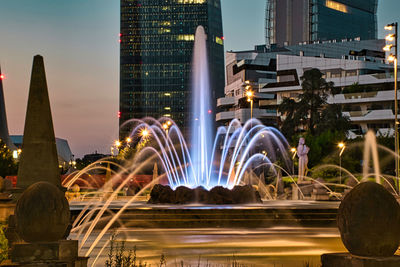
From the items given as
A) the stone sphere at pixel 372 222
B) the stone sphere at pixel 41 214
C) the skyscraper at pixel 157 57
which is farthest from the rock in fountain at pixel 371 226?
the skyscraper at pixel 157 57

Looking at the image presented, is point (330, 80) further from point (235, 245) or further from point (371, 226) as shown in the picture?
point (371, 226)

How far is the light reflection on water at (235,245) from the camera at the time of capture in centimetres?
1075

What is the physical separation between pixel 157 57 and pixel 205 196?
169m

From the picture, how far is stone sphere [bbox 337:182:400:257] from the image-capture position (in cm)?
556

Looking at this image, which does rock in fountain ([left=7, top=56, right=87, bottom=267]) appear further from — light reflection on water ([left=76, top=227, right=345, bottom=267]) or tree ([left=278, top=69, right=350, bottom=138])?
tree ([left=278, top=69, right=350, bottom=138])

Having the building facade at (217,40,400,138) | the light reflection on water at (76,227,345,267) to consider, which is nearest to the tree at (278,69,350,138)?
the building facade at (217,40,400,138)

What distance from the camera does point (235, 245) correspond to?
13.0m

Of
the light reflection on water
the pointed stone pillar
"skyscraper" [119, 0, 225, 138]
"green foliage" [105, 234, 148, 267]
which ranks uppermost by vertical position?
"skyscraper" [119, 0, 225, 138]

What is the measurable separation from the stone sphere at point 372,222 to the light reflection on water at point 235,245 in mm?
4230

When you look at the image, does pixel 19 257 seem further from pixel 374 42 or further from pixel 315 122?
pixel 374 42

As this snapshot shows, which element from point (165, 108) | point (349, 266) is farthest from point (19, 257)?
point (165, 108)

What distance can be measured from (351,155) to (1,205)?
55.5 metres

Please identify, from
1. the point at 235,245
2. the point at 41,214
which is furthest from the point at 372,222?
the point at 235,245

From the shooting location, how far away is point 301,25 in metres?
197
